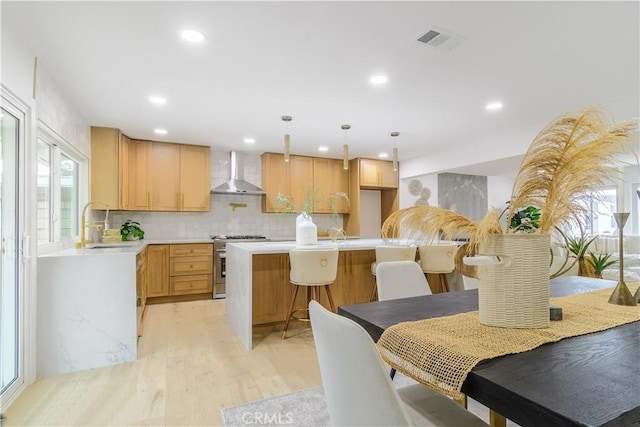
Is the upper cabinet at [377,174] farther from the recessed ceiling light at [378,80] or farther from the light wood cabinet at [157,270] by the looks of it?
the light wood cabinet at [157,270]

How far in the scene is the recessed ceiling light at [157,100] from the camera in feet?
10.1

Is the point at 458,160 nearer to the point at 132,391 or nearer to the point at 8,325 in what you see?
the point at 132,391

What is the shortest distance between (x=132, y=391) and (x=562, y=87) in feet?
13.5

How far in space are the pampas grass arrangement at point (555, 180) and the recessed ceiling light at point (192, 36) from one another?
1.79 meters

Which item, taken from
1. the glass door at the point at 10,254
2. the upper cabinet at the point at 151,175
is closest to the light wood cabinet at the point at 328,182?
the upper cabinet at the point at 151,175

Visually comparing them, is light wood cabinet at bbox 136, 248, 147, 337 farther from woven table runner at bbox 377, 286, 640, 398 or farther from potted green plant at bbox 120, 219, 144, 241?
woven table runner at bbox 377, 286, 640, 398

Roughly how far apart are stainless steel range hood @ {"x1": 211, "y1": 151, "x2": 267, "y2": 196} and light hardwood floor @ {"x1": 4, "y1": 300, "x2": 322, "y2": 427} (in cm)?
242

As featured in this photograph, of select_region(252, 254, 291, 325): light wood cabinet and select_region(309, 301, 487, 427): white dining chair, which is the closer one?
select_region(309, 301, 487, 427): white dining chair

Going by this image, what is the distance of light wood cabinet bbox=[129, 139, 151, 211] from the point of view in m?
4.61

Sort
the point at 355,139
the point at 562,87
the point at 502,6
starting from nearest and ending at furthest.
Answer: the point at 502,6, the point at 562,87, the point at 355,139

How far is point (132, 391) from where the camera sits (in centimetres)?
212

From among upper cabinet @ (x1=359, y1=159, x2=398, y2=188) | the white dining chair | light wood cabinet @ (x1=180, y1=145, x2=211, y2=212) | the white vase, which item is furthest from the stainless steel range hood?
the white dining chair

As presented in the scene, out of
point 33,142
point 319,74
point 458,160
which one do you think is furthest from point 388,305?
point 458,160

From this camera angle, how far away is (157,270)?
14.8 ft
